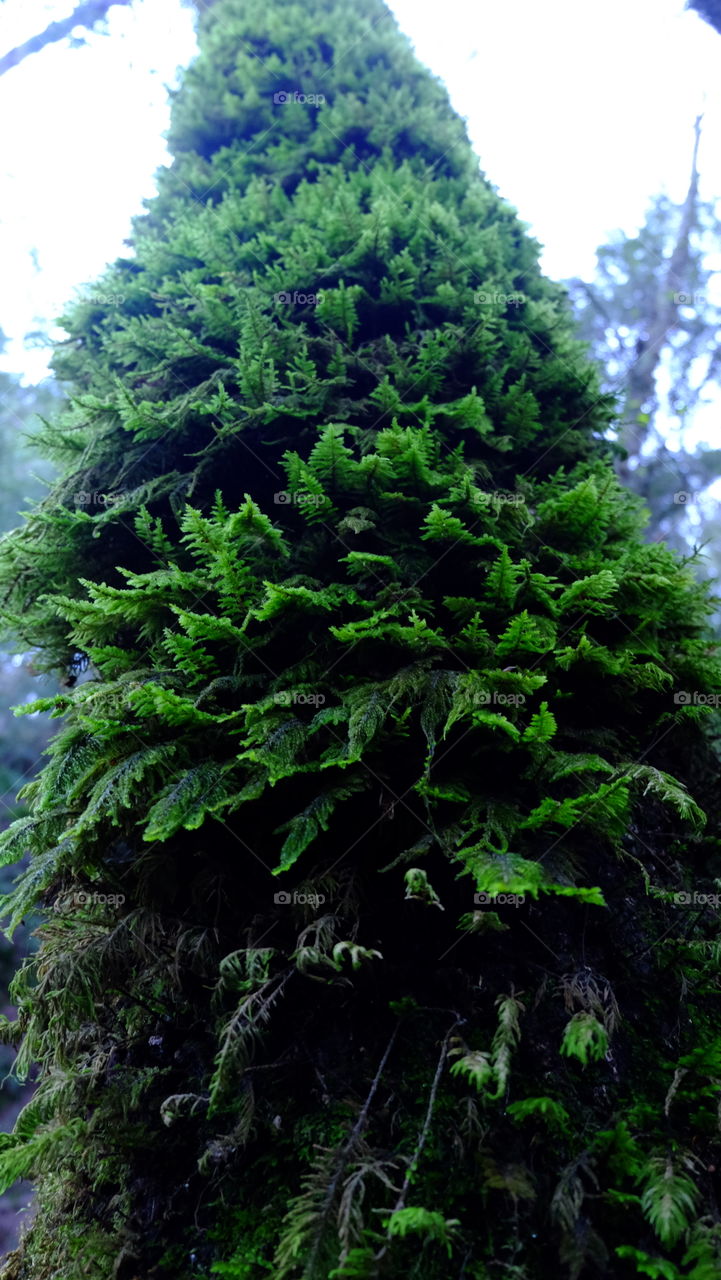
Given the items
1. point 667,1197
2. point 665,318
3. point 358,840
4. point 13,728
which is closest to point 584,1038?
point 667,1197

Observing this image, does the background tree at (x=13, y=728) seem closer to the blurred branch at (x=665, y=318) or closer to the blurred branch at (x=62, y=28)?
the blurred branch at (x=62, y=28)

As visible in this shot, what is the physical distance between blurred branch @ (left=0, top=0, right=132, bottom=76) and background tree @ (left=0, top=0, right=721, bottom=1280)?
21.3ft

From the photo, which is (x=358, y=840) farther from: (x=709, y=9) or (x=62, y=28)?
(x=62, y=28)

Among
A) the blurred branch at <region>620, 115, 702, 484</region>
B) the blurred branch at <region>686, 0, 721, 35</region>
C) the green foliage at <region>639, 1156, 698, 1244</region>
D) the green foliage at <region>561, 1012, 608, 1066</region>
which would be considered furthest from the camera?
the blurred branch at <region>620, 115, 702, 484</region>

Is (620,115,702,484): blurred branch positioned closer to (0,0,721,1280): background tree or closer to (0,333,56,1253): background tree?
(0,0,721,1280): background tree

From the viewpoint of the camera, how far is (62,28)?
7.93m

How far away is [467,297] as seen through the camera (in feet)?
12.9

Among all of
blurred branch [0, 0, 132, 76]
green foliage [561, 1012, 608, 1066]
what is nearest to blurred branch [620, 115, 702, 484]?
blurred branch [0, 0, 132, 76]

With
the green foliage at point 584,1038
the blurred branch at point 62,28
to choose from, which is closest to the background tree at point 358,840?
the green foliage at point 584,1038

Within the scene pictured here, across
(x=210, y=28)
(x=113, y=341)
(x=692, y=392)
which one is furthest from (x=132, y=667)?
(x=692, y=392)

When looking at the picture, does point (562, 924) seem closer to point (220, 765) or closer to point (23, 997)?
point (220, 765)

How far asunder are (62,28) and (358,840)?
10591mm

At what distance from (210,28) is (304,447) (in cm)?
607

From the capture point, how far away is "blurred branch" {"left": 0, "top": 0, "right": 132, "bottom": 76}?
7297mm
